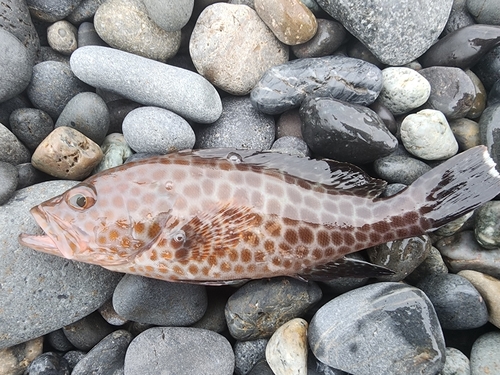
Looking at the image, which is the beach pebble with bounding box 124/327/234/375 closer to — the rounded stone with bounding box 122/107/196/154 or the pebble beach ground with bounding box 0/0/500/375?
the pebble beach ground with bounding box 0/0/500/375

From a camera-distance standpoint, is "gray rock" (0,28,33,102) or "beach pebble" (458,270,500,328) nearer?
"beach pebble" (458,270,500,328)

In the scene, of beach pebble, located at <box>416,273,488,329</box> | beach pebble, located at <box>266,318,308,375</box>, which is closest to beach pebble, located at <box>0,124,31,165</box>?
beach pebble, located at <box>266,318,308,375</box>

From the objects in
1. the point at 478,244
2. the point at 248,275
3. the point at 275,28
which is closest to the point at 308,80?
the point at 275,28

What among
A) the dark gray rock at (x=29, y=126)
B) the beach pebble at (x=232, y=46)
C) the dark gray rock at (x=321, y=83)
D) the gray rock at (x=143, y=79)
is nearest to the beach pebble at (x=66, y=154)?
the dark gray rock at (x=29, y=126)

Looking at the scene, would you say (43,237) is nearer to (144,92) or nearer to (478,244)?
(144,92)

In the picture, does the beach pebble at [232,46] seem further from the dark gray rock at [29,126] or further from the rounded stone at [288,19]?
the dark gray rock at [29,126]

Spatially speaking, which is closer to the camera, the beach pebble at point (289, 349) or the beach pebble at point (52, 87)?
the beach pebble at point (289, 349)
